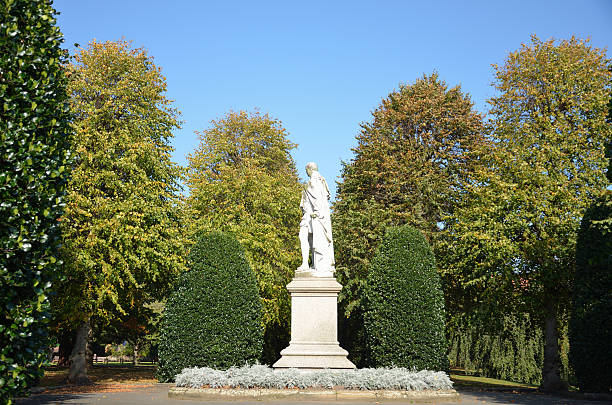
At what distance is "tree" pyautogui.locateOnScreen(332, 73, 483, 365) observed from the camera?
983 inches

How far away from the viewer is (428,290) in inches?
693

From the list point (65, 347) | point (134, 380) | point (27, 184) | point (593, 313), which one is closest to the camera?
point (27, 184)

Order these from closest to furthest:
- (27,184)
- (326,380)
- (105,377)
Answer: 1. (27,184)
2. (326,380)
3. (105,377)

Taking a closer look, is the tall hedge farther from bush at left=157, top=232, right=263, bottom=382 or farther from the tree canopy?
bush at left=157, top=232, right=263, bottom=382

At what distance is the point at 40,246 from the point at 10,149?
1.68 metres

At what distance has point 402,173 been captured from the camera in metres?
26.4

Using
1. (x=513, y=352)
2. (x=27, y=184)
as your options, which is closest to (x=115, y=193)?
(x=27, y=184)

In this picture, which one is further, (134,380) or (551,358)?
(134,380)

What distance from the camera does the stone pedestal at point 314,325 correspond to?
13297 millimetres

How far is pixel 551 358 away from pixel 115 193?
1769 cm

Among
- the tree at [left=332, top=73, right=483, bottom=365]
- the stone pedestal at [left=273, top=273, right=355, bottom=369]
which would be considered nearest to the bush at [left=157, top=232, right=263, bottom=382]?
the stone pedestal at [left=273, top=273, right=355, bottom=369]

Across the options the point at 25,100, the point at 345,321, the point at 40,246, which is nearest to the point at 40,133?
the point at 25,100

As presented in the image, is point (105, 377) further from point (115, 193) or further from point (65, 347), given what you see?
point (115, 193)

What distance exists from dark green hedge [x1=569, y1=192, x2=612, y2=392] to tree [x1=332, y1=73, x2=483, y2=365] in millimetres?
8207
